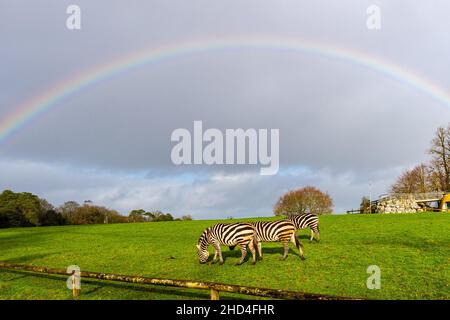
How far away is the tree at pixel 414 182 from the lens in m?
76.2

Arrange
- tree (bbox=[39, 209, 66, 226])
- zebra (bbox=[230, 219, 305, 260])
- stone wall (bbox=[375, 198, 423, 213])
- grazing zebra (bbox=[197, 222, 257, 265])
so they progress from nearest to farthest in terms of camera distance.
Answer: grazing zebra (bbox=[197, 222, 257, 265]), zebra (bbox=[230, 219, 305, 260]), stone wall (bbox=[375, 198, 423, 213]), tree (bbox=[39, 209, 66, 226])

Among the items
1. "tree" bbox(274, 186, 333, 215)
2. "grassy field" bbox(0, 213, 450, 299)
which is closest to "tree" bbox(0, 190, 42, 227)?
"grassy field" bbox(0, 213, 450, 299)

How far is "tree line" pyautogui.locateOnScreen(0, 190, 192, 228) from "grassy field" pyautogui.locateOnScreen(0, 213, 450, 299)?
51851 mm

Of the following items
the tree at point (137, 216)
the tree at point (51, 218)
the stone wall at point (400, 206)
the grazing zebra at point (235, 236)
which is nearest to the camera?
the grazing zebra at point (235, 236)

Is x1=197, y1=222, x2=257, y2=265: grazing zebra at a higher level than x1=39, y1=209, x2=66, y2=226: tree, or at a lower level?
higher

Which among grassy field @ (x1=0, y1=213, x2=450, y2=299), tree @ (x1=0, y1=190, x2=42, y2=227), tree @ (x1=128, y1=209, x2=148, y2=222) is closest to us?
grassy field @ (x1=0, y1=213, x2=450, y2=299)

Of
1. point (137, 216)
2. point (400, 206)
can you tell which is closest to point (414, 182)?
point (400, 206)

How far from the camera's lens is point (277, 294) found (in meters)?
8.11

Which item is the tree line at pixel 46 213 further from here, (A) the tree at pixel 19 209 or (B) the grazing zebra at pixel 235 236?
(B) the grazing zebra at pixel 235 236

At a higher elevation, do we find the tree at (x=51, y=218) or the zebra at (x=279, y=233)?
the zebra at (x=279, y=233)

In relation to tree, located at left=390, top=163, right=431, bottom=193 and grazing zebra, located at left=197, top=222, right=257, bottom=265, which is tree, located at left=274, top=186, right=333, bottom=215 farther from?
grazing zebra, located at left=197, top=222, right=257, bottom=265

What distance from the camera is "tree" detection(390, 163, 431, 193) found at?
76150mm

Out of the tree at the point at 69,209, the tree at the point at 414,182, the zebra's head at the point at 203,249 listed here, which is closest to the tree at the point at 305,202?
the tree at the point at 414,182

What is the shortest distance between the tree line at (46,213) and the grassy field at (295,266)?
51.9 m
